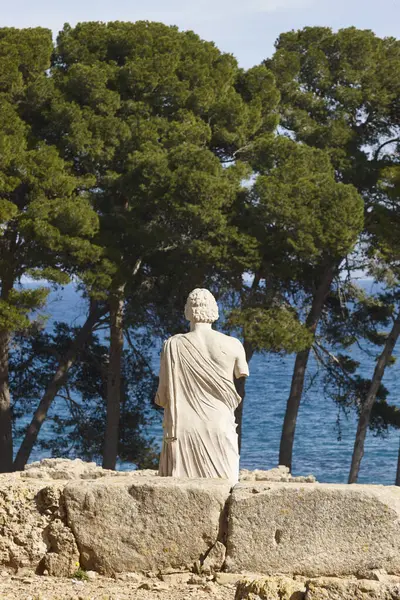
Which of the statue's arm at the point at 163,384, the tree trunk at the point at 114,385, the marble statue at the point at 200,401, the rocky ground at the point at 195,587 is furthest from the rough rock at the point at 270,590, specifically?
the tree trunk at the point at 114,385

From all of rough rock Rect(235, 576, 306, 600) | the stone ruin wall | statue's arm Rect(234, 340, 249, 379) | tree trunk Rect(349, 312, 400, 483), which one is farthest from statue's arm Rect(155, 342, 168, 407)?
tree trunk Rect(349, 312, 400, 483)

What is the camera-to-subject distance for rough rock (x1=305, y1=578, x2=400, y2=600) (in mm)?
4250

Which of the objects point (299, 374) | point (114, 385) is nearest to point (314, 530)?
point (114, 385)

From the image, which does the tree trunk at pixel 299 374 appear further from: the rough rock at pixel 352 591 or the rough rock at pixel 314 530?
the rough rock at pixel 352 591

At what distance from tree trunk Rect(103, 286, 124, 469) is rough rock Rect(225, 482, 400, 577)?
14.1 m

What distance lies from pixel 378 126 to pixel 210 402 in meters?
15.3

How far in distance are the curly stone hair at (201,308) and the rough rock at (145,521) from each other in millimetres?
1728

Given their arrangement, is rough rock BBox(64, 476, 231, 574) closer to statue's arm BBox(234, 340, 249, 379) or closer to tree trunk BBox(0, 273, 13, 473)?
statue's arm BBox(234, 340, 249, 379)

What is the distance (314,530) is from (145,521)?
0.78 m

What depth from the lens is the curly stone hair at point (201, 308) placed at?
689 centimetres

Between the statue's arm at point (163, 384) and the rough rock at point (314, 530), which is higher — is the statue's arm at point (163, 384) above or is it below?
above

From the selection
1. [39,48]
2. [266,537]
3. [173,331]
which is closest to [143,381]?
[173,331]

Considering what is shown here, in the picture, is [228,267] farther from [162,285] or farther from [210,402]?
[210,402]

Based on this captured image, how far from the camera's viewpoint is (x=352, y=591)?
4.26m
